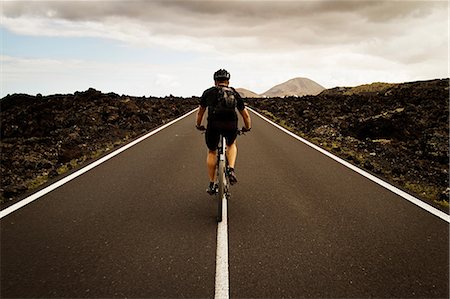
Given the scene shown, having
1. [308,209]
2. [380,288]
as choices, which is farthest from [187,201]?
[380,288]

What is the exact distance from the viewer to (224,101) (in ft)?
18.4

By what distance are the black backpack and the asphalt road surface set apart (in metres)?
1.69

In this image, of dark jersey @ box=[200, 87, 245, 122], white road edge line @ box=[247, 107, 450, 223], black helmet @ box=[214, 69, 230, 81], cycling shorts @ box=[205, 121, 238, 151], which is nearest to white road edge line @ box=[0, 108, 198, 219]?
cycling shorts @ box=[205, 121, 238, 151]

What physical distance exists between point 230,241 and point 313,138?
996 cm

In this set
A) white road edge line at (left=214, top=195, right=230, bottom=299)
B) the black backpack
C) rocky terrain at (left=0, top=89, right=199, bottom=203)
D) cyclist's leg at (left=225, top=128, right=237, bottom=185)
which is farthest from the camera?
rocky terrain at (left=0, top=89, right=199, bottom=203)

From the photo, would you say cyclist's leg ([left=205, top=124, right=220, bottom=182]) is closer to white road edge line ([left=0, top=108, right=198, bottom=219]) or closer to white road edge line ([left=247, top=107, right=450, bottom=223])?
white road edge line ([left=0, top=108, right=198, bottom=219])

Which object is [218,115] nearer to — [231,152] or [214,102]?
[214,102]

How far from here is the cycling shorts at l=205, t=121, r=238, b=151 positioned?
227 inches

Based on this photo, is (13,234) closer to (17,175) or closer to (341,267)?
(341,267)

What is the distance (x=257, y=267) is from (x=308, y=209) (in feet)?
7.22

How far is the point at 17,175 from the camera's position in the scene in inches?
363

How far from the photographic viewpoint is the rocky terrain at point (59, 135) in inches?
358

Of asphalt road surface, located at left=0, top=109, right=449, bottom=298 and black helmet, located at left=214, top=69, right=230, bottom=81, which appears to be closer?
asphalt road surface, located at left=0, top=109, right=449, bottom=298

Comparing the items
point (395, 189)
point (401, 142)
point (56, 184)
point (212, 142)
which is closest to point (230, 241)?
point (212, 142)
